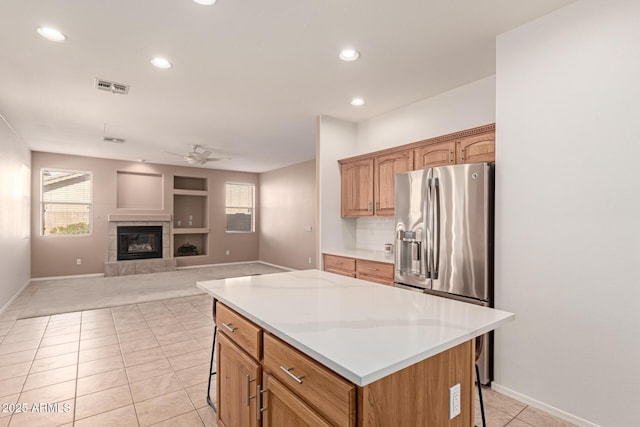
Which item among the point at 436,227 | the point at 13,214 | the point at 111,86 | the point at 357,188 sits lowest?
the point at 436,227

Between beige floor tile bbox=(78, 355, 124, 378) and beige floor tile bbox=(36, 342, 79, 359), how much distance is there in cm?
46

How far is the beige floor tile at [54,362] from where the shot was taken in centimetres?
290

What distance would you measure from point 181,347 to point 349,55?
11.1 ft

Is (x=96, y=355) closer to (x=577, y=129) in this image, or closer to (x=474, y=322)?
(x=474, y=322)

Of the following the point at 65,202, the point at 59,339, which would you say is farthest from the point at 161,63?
the point at 65,202

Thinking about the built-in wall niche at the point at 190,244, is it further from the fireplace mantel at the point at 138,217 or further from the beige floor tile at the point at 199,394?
the beige floor tile at the point at 199,394

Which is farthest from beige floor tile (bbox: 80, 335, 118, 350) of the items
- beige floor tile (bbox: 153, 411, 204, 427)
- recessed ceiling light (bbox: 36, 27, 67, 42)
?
recessed ceiling light (bbox: 36, 27, 67, 42)

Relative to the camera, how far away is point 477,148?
113 inches

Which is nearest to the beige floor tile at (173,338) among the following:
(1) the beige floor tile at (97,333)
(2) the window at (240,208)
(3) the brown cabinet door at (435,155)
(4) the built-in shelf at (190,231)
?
(1) the beige floor tile at (97,333)

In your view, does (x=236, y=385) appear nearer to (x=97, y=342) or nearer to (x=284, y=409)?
(x=284, y=409)

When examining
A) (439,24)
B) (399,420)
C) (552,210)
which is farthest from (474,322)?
(439,24)

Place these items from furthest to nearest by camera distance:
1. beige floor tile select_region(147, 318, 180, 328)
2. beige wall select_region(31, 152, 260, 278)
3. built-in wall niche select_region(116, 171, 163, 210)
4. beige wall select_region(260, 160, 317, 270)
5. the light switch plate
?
built-in wall niche select_region(116, 171, 163, 210) → beige wall select_region(260, 160, 317, 270) → beige wall select_region(31, 152, 260, 278) → beige floor tile select_region(147, 318, 180, 328) → the light switch plate

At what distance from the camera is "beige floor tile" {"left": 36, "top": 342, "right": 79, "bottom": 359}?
126 inches

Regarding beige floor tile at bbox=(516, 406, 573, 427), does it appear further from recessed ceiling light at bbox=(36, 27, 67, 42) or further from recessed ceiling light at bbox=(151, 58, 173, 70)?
recessed ceiling light at bbox=(36, 27, 67, 42)
